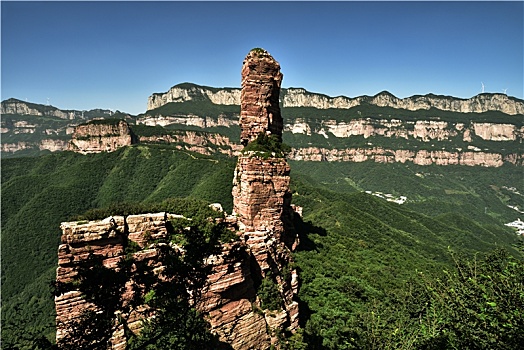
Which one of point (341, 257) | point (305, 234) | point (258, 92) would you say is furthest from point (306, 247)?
point (258, 92)

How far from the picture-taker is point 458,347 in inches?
449

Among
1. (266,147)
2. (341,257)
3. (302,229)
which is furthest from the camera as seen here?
(302,229)

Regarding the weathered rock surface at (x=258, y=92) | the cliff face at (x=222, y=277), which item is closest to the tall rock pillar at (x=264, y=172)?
the weathered rock surface at (x=258, y=92)

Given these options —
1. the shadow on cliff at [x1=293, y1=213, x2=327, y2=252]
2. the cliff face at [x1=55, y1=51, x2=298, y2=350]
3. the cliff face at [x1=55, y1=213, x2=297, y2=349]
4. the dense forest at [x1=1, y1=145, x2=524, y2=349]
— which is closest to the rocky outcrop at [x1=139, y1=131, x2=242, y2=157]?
the dense forest at [x1=1, y1=145, x2=524, y2=349]

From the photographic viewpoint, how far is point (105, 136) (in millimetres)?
Answer: 135875

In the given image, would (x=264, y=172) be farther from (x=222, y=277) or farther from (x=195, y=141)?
(x=195, y=141)

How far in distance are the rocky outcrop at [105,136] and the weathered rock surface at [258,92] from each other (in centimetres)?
11787

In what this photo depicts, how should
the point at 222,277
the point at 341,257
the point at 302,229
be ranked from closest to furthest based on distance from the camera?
the point at 222,277, the point at 341,257, the point at 302,229

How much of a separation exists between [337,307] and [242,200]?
1350 cm

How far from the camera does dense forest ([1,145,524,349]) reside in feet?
40.8

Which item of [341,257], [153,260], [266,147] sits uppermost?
[266,147]

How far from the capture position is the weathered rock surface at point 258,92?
33594 millimetres

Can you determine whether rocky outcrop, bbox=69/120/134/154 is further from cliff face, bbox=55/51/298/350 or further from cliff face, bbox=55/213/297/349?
cliff face, bbox=55/213/297/349

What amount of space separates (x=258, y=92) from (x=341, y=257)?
22536mm
